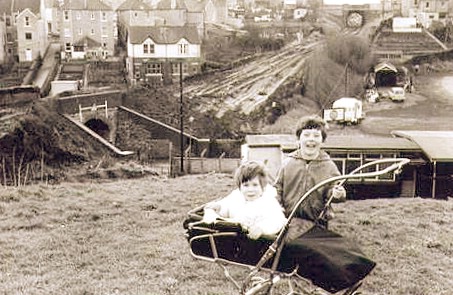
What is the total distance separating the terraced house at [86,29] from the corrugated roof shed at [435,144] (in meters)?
38.3

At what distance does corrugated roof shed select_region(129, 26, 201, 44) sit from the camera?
44.6 metres

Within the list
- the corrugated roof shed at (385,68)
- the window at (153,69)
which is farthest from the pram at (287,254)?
the corrugated roof shed at (385,68)

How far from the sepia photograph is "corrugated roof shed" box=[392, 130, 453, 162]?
48 mm

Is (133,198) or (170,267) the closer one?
(170,267)

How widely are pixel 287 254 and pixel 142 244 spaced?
3.61m

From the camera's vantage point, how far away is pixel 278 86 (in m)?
41.5

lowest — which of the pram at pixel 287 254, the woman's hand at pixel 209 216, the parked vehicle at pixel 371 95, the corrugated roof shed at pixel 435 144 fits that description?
the parked vehicle at pixel 371 95

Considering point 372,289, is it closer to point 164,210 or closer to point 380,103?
point 164,210

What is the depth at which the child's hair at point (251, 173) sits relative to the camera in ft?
12.9

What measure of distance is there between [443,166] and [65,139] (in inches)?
735

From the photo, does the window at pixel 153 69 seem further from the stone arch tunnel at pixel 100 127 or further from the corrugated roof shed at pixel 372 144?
the corrugated roof shed at pixel 372 144

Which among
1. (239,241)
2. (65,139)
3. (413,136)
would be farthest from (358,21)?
(239,241)

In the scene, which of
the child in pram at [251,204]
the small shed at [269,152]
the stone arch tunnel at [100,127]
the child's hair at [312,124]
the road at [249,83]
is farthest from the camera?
the road at [249,83]

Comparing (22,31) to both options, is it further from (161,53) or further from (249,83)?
(249,83)
